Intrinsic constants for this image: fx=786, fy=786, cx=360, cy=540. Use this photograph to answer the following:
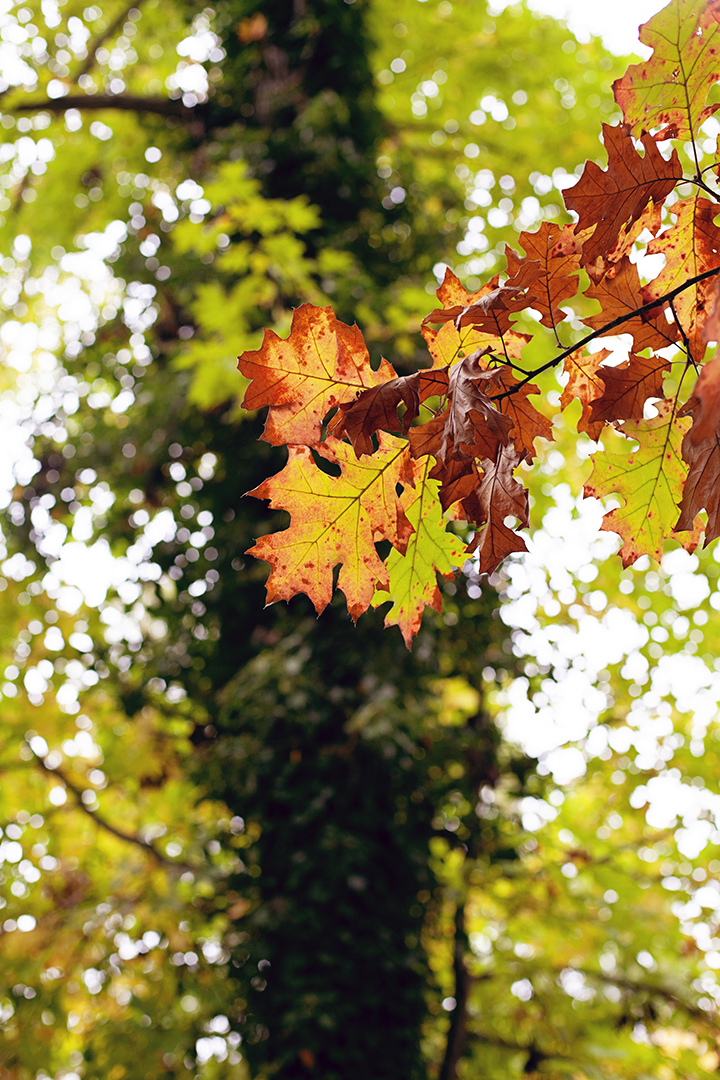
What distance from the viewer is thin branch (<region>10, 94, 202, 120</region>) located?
383cm

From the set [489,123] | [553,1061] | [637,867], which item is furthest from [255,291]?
[637,867]

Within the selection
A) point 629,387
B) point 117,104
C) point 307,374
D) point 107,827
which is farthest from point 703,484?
point 117,104

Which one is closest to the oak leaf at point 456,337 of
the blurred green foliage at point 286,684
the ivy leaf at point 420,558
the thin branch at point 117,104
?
the ivy leaf at point 420,558

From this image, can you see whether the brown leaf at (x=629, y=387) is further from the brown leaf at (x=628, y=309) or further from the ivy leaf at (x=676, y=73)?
the ivy leaf at (x=676, y=73)

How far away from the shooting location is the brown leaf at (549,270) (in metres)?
0.75

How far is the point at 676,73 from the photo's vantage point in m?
0.76

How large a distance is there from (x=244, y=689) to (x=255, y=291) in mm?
1629

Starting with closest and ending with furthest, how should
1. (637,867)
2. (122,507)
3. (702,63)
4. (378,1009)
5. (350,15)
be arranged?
(702,63), (378,1009), (122,507), (350,15), (637,867)

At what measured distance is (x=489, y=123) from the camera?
4.62 metres

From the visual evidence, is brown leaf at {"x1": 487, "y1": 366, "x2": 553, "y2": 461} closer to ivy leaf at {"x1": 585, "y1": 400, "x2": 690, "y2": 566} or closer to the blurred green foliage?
ivy leaf at {"x1": 585, "y1": 400, "x2": 690, "y2": 566}

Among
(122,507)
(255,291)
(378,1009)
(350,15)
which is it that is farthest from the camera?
(350,15)

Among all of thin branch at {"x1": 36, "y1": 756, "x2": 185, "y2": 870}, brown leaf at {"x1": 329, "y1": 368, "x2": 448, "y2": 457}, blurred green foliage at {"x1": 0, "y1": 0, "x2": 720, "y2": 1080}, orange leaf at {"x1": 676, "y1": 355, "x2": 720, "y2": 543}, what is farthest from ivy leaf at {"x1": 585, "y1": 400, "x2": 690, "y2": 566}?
thin branch at {"x1": 36, "y1": 756, "x2": 185, "y2": 870}

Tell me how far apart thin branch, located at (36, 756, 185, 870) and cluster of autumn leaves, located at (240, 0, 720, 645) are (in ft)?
8.74

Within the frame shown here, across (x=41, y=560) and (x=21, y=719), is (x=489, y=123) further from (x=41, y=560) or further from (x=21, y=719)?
(x=21, y=719)
